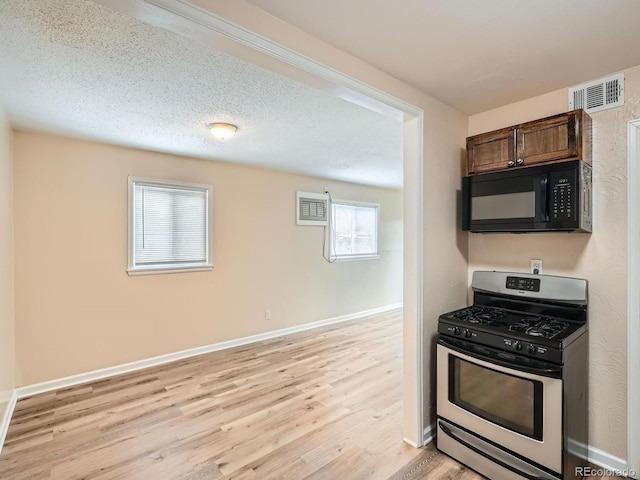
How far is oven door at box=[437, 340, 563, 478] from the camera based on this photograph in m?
1.73

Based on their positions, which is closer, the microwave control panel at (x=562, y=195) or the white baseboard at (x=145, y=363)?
the microwave control panel at (x=562, y=195)

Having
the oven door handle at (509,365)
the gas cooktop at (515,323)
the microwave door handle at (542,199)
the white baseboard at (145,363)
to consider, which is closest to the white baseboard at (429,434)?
the oven door handle at (509,365)

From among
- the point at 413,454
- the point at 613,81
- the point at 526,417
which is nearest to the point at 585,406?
the point at 526,417

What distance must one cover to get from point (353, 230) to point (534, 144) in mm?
4009

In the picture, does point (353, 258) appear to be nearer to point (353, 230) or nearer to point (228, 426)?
point (353, 230)

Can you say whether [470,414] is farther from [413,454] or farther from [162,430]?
[162,430]

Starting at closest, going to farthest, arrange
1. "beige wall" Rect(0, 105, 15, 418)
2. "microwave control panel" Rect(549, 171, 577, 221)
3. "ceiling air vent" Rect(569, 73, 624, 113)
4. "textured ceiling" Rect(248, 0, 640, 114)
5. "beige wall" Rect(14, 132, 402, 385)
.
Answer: "textured ceiling" Rect(248, 0, 640, 114)
"microwave control panel" Rect(549, 171, 577, 221)
"ceiling air vent" Rect(569, 73, 624, 113)
"beige wall" Rect(0, 105, 15, 418)
"beige wall" Rect(14, 132, 402, 385)

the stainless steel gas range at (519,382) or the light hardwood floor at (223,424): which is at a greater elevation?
the stainless steel gas range at (519,382)

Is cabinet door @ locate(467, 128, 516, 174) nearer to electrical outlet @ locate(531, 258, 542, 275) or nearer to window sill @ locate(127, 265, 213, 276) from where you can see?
electrical outlet @ locate(531, 258, 542, 275)

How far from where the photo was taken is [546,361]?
1.75 metres

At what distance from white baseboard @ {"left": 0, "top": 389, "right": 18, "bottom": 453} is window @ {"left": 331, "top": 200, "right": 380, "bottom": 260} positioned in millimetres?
4135

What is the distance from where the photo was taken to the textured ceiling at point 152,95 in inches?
65.3

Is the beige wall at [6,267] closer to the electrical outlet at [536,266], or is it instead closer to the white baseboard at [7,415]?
the white baseboard at [7,415]

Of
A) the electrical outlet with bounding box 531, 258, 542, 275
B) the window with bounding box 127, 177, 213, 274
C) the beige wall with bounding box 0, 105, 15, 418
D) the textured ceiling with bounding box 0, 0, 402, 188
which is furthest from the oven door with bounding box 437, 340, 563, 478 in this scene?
the beige wall with bounding box 0, 105, 15, 418
